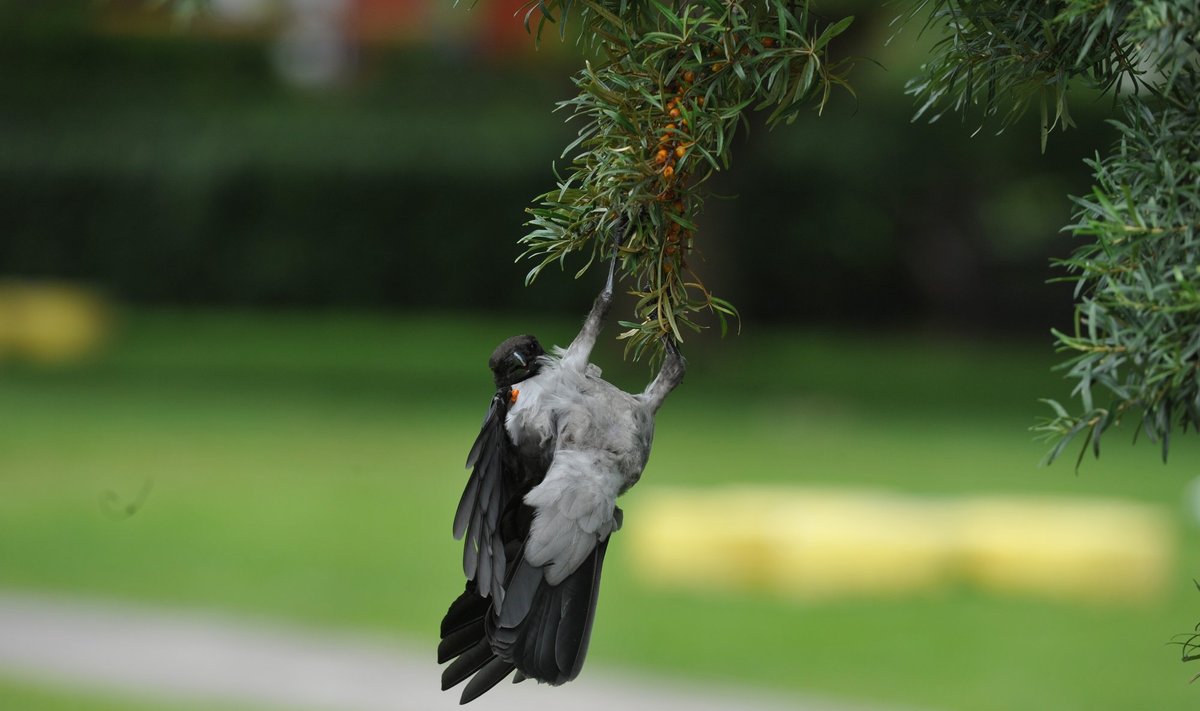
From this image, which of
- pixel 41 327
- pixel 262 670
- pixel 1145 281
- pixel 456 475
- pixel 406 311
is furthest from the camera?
pixel 406 311

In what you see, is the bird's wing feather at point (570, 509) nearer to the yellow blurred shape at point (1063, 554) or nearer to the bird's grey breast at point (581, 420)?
the bird's grey breast at point (581, 420)

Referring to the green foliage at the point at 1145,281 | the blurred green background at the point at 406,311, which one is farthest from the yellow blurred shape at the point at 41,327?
the green foliage at the point at 1145,281

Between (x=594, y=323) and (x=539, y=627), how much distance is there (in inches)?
14.4

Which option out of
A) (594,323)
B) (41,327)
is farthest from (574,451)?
(41,327)

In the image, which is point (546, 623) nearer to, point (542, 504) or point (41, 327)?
point (542, 504)

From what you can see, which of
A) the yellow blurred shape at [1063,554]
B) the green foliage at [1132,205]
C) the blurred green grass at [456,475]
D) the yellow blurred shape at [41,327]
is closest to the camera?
the green foliage at [1132,205]

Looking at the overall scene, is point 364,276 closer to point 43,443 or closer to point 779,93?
point 43,443

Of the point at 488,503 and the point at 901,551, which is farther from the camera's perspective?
the point at 901,551

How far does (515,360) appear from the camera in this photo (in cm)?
174

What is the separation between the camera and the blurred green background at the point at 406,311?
36.2ft

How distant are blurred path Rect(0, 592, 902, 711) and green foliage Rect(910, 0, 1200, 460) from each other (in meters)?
5.85

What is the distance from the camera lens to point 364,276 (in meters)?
23.4

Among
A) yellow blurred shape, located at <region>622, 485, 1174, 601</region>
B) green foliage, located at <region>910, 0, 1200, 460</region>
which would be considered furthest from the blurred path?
green foliage, located at <region>910, 0, 1200, 460</region>

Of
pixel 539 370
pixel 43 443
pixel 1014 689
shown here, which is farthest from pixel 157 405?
pixel 539 370
